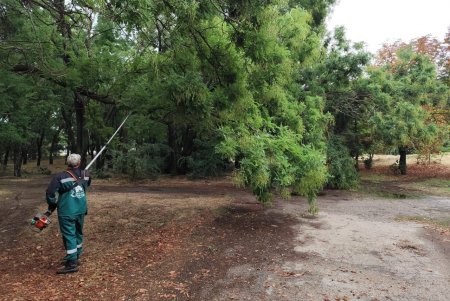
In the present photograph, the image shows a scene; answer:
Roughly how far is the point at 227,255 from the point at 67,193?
109 inches

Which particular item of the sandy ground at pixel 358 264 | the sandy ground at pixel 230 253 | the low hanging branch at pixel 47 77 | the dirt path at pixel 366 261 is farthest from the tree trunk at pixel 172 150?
the low hanging branch at pixel 47 77

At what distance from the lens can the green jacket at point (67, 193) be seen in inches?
202

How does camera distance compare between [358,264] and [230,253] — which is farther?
[230,253]

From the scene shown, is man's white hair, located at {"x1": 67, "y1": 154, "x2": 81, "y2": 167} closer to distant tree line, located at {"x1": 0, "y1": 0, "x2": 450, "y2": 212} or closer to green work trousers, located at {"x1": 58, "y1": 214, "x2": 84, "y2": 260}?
green work trousers, located at {"x1": 58, "y1": 214, "x2": 84, "y2": 260}

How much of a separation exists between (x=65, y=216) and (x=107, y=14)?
2.97 meters

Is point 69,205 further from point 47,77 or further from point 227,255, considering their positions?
point 47,77

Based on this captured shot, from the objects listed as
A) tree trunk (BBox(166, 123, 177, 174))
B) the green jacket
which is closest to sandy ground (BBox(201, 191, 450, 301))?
the green jacket

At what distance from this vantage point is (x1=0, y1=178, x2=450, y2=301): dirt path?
187 inches

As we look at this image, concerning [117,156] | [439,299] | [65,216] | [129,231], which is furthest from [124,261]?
[117,156]

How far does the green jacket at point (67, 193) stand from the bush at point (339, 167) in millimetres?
11516

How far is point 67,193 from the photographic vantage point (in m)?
5.26

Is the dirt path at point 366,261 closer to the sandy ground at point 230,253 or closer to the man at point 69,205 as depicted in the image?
the sandy ground at point 230,253

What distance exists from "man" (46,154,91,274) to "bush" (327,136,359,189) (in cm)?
1155

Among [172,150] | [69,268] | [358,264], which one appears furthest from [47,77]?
[172,150]
